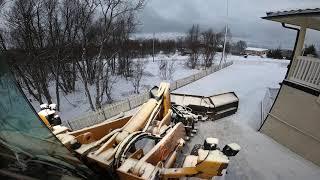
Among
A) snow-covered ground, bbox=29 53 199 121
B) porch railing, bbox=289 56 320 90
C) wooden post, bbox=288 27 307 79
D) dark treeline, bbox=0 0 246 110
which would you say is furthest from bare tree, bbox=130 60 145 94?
porch railing, bbox=289 56 320 90


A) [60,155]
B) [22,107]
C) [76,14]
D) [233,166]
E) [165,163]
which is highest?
[76,14]

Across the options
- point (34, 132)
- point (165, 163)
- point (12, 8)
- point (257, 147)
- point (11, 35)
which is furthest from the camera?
point (11, 35)

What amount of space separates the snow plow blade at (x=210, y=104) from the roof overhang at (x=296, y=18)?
366cm

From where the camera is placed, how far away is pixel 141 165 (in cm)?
393

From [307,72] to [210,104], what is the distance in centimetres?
350

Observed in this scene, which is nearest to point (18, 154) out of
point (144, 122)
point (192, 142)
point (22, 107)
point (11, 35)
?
point (22, 107)

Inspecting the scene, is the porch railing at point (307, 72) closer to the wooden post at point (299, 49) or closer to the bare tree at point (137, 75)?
the wooden post at point (299, 49)

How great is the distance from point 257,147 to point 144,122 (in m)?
4.74

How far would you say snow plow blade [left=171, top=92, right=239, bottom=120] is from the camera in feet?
34.1

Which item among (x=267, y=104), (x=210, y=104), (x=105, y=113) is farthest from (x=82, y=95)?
(x=267, y=104)

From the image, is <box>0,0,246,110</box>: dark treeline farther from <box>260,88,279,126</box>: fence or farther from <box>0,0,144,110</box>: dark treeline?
<box>260,88,279,126</box>: fence

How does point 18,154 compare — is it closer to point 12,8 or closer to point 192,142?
point 192,142

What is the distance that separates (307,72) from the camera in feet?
28.2

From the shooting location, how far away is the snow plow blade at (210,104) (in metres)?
10.4
